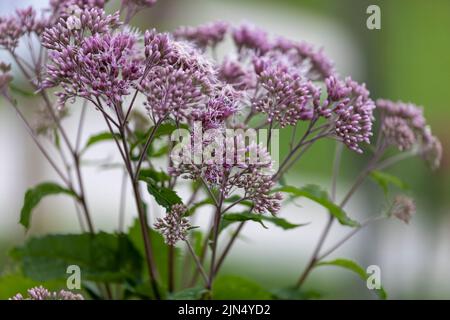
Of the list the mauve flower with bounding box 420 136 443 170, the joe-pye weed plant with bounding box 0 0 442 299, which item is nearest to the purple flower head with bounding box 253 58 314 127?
the joe-pye weed plant with bounding box 0 0 442 299

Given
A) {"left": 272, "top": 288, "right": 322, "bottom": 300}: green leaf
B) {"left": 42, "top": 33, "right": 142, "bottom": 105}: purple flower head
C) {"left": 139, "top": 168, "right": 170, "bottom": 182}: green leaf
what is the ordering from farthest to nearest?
{"left": 272, "top": 288, "right": 322, "bottom": 300}: green leaf < {"left": 139, "top": 168, "right": 170, "bottom": 182}: green leaf < {"left": 42, "top": 33, "right": 142, "bottom": 105}: purple flower head

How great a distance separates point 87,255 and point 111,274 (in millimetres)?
56

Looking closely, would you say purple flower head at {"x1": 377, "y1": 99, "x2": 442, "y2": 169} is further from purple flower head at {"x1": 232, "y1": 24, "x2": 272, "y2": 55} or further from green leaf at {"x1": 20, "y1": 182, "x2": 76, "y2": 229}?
green leaf at {"x1": 20, "y1": 182, "x2": 76, "y2": 229}

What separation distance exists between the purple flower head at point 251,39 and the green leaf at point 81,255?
0.88 ft

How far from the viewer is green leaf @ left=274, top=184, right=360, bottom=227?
0.65 m

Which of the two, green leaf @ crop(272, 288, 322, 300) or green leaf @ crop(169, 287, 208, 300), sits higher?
green leaf @ crop(169, 287, 208, 300)

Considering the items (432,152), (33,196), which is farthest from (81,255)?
(432,152)

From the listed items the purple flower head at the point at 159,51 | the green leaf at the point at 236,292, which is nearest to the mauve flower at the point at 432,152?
the green leaf at the point at 236,292

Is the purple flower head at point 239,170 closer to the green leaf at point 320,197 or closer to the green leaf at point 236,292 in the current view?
the green leaf at point 320,197

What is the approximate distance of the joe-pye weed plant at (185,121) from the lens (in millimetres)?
580

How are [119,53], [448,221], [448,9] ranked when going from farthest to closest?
[448,9] → [448,221] → [119,53]
